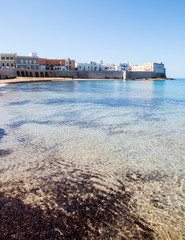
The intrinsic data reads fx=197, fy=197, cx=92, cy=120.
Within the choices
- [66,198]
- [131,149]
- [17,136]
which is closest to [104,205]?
[66,198]

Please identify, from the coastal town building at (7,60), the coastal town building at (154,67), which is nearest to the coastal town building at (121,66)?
the coastal town building at (154,67)

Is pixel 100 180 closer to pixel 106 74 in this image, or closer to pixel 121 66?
pixel 106 74

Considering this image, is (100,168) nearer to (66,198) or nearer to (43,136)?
(66,198)

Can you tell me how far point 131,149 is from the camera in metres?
5.14

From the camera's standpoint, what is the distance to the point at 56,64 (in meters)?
76.1

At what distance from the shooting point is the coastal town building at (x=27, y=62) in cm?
6638

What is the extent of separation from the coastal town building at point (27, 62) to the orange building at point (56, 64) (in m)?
2.07

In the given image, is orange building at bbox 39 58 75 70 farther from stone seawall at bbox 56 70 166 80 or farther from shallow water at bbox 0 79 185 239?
shallow water at bbox 0 79 185 239

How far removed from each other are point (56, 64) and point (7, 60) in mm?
18081

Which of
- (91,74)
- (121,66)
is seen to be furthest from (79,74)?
(121,66)

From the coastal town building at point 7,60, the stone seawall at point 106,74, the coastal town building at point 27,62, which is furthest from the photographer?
the stone seawall at point 106,74

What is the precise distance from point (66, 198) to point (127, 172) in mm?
1378

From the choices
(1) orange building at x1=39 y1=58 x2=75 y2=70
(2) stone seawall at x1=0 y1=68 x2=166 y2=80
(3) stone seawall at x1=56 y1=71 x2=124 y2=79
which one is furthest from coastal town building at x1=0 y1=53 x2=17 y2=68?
(3) stone seawall at x1=56 y1=71 x2=124 y2=79

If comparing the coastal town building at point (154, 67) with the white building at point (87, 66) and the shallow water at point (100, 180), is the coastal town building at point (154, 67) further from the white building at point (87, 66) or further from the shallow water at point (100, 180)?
the shallow water at point (100, 180)
